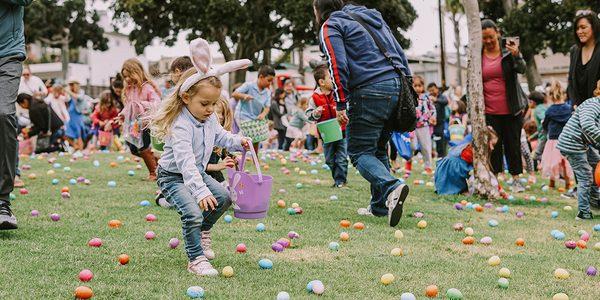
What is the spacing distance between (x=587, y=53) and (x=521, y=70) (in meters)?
0.71

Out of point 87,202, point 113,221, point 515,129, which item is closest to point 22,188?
point 87,202

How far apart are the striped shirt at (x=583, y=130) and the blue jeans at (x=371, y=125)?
74.0 inches

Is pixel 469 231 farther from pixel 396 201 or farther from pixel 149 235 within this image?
pixel 149 235

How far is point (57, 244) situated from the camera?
4.81 meters

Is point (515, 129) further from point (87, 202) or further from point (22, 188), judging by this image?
point (22, 188)

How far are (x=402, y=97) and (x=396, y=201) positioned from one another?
97 cm

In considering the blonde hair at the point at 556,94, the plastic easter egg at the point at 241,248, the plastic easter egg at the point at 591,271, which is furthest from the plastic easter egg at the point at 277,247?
the blonde hair at the point at 556,94

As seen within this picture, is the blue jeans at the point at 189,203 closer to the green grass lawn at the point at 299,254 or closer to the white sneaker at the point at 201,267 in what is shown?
the white sneaker at the point at 201,267

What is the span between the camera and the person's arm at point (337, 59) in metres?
5.90

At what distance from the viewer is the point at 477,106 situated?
7938 mm

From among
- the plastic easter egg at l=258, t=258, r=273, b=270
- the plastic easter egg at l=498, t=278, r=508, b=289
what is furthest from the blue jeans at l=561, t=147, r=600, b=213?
the plastic easter egg at l=258, t=258, r=273, b=270

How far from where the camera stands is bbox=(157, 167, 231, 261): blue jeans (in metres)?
4.07

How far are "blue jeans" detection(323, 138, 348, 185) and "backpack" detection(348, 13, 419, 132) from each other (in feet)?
8.67

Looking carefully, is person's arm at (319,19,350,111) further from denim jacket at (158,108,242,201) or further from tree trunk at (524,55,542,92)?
tree trunk at (524,55,542,92)
